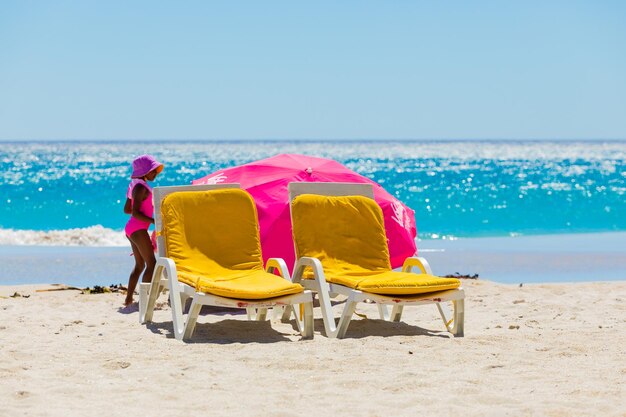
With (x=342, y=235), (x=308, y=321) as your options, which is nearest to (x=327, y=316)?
(x=308, y=321)

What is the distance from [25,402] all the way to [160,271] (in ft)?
8.05

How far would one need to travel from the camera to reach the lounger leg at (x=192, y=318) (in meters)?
6.45

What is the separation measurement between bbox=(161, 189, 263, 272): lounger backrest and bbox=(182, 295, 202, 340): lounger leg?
2.06 feet

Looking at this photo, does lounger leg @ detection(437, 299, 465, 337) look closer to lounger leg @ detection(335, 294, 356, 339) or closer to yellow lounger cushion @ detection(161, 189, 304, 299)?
lounger leg @ detection(335, 294, 356, 339)

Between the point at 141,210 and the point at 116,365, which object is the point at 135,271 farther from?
the point at 116,365

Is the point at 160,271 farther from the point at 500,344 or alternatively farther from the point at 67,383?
the point at 500,344

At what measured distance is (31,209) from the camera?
2644 centimetres

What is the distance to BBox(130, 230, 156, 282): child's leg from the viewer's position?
7906mm

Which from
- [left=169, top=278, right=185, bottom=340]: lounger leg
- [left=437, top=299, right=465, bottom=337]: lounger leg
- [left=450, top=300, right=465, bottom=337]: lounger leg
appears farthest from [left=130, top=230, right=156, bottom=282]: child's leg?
[left=450, top=300, right=465, bottom=337]: lounger leg

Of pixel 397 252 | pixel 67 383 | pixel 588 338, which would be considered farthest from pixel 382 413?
pixel 397 252

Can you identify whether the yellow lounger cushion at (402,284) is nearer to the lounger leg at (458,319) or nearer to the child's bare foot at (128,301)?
the lounger leg at (458,319)

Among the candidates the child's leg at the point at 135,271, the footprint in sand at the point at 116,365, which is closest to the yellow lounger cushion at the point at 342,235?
the child's leg at the point at 135,271

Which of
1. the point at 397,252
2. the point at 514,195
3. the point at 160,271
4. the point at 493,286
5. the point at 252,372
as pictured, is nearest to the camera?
the point at 252,372

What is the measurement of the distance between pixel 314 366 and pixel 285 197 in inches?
119
